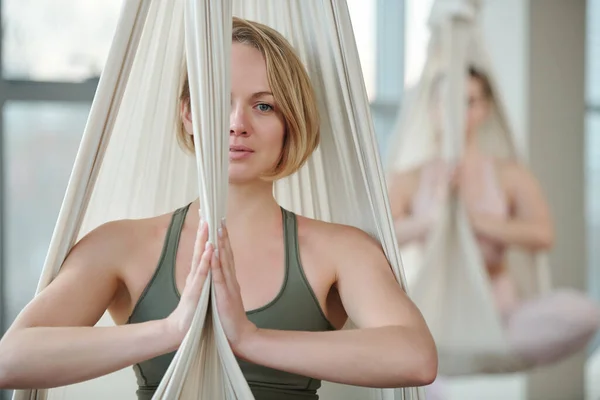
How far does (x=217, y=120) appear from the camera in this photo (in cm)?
84

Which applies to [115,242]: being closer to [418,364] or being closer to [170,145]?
[170,145]

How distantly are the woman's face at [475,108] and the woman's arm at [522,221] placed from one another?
0.49 feet

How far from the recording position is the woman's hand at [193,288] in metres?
0.84

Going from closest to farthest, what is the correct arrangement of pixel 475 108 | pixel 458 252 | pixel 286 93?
1. pixel 286 93
2. pixel 458 252
3. pixel 475 108

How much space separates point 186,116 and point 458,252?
1.41 meters

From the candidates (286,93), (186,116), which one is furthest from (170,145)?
(286,93)

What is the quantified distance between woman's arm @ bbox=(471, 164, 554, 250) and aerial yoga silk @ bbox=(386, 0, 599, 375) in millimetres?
76

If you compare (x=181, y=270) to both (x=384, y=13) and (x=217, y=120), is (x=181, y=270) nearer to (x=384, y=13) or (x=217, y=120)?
(x=217, y=120)

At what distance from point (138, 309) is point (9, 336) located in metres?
0.14

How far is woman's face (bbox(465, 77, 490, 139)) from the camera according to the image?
2320 millimetres

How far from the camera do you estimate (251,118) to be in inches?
36.9

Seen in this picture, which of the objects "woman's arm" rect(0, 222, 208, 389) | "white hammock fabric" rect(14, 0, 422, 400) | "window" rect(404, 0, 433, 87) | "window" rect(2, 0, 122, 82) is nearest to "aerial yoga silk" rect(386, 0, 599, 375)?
"window" rect(404, 0, 433, 87)

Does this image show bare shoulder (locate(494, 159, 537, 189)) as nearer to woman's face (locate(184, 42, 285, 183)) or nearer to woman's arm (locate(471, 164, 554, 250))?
woman's arm (locate(471, 164, 554, 250))

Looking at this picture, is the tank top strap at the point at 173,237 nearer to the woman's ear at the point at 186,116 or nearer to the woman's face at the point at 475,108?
the woman's ear at the point at 186,116
